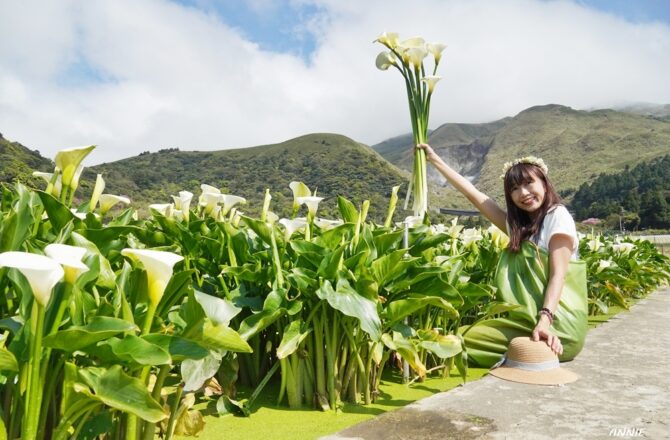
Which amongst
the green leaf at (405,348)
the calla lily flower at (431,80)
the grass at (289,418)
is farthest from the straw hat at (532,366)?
the calla lily flower at (431,80)

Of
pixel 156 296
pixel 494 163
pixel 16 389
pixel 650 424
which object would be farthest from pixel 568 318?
pixel 494 163

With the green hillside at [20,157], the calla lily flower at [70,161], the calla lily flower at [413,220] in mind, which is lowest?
the calla lily flower at [413,220]

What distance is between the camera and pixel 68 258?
3.82 feet

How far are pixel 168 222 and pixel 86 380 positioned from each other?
144cm

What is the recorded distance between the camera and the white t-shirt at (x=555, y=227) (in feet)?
9.74

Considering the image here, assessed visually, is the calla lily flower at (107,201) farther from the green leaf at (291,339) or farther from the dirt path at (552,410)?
the dirt path at (552,410)

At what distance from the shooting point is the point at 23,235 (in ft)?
5.13

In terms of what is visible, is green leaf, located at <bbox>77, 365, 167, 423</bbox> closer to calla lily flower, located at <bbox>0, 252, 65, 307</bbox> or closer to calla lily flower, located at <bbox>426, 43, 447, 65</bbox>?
calla lily flower, located at <bbox>0, 252, 65, 307</bbox>

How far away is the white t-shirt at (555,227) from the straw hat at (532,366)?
0.62 meters

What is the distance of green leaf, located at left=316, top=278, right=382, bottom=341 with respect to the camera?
6.83ft

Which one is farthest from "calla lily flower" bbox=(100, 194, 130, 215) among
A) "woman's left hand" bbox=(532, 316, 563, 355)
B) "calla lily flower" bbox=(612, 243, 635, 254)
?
"calla lily flower" bbox=(612, 243, 635, 254)

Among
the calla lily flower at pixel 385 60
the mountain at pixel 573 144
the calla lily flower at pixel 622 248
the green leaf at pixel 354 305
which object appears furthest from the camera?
the mountain at pixel 573 144

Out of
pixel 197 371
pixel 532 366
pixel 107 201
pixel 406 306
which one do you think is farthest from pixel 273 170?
pixel 197 371

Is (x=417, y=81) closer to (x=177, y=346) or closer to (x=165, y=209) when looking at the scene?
(x=165, y=209)
